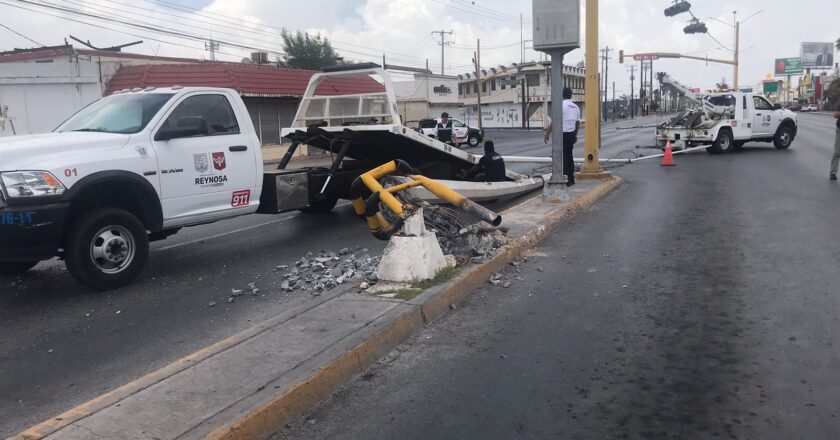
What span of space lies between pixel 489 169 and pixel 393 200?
18.0 feet

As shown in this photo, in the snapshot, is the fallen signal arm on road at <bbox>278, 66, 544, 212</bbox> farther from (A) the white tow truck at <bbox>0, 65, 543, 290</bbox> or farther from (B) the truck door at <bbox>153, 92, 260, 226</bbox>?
(B) the truck door at <bbox>153, 92, 260, 226</bbox>

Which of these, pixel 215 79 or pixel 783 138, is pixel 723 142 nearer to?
pixel 783 138

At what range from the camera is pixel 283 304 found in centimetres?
636

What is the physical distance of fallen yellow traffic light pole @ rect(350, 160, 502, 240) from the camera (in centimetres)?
670

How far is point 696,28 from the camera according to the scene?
156 feet

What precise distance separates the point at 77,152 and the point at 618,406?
17.8ft

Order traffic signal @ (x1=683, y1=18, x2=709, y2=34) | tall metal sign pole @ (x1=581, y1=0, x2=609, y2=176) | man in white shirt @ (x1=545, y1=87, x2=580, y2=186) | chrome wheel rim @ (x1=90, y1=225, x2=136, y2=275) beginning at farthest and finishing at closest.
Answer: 1. traffic signal @ (x1=683, y1=18, x2=709, y2=34)
2. tall metal sign pole @ (x1=581, y1=0, x2=609, y2=176)
3. man in white shirt @ (x1=545, y1=87, x2=580, y2=186)
4. chrome wheel rim @ (x1=90, y1=225, x2=136, y2=275)

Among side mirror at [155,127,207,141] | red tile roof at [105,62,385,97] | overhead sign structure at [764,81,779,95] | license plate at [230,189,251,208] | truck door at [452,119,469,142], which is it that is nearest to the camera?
side mirror at [155,127,207,141]

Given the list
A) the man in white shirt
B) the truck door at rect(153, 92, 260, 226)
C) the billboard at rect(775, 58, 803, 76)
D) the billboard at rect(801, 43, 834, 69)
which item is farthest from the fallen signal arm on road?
the billboard at rect(801, 43, 834, 69)

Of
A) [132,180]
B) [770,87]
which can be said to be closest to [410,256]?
[132,180]

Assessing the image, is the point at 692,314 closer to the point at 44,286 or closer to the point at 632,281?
the point at 632,281

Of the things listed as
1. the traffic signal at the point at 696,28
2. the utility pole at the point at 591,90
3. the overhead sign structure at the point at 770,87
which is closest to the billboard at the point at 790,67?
the overhead sign structure at the point at 770,87

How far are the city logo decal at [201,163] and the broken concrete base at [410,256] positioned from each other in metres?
2.52

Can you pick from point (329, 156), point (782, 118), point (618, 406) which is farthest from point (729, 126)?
point (618, 406)
